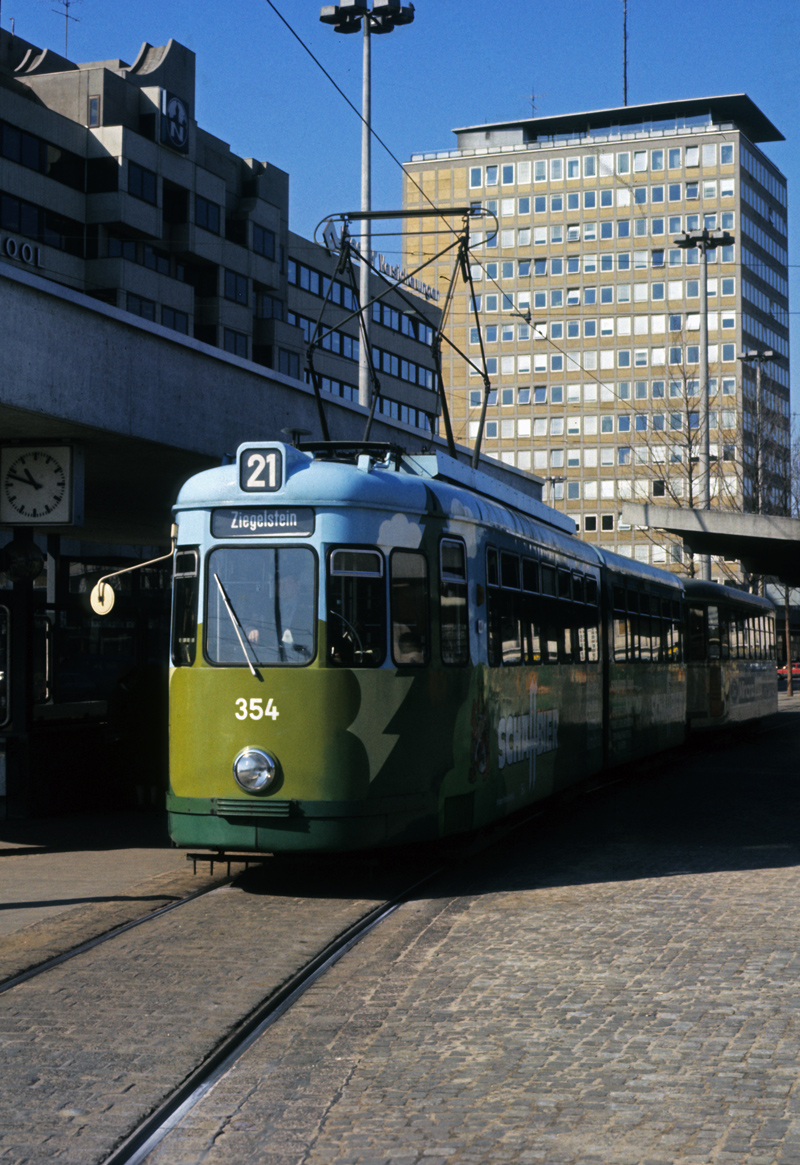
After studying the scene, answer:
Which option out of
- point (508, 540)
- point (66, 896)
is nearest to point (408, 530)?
point (508, 540)

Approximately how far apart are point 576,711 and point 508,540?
12.1 ft

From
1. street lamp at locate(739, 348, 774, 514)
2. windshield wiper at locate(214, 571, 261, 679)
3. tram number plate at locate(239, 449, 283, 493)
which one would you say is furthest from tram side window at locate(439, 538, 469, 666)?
street lamp at locate(739, 348, 774, 514)

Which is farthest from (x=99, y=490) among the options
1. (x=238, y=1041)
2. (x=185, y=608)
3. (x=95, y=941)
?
(x=238, y=1041)

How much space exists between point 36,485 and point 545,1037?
377 inches

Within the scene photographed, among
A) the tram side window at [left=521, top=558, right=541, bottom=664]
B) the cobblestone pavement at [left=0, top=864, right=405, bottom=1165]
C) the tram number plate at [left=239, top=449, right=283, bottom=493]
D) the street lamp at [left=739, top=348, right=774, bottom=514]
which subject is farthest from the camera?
the street lamp at [left=739, top=348, right=774, bottom=514]

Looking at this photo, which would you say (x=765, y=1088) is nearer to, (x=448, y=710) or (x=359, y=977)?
(x=359, y=977)

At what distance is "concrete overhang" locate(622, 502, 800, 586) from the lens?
20234 mm

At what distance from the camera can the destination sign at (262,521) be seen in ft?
33.0

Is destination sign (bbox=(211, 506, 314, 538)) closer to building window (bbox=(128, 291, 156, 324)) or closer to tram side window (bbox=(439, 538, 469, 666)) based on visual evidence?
tram side window (bbox=(439, 538, 469, 666))

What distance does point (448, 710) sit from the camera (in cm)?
1064

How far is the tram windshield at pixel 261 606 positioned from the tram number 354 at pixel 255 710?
255mm

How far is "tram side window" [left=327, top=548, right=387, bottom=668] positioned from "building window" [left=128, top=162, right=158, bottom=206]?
48145mm

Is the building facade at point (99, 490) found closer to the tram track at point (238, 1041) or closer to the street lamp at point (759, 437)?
the tram track at point (238, 1041)

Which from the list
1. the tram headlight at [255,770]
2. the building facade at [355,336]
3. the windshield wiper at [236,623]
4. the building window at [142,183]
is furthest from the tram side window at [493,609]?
the building facade at [355,336]
